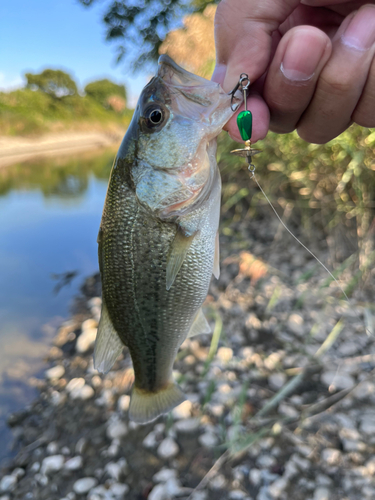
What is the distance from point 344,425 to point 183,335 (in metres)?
1.58

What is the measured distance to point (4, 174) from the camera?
16.7m

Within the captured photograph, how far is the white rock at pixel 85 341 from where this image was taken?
3.74 metres

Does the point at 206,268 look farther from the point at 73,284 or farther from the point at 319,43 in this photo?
the point at 73,284

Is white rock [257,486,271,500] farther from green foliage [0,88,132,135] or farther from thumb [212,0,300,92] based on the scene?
green foliage [0,88,132,135]

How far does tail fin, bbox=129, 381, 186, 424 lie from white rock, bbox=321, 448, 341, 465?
1218 mm

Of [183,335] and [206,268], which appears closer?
[206,268]

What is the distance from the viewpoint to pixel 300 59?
47.3 inches

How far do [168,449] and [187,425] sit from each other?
0.21 meters

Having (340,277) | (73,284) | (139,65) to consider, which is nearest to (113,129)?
(139,65)

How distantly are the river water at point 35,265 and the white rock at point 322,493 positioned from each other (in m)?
2.38

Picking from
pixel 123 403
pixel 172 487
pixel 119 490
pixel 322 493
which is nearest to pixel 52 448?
pixel 123 403

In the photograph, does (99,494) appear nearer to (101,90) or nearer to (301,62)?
(301,62)

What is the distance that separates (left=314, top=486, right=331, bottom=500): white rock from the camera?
1879 millimetres

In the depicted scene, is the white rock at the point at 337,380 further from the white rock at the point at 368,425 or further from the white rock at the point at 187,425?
the white rock at the point at 187,425
